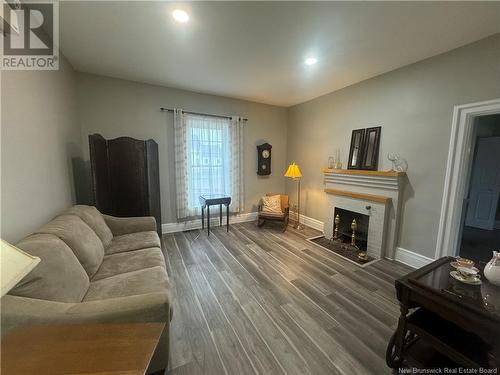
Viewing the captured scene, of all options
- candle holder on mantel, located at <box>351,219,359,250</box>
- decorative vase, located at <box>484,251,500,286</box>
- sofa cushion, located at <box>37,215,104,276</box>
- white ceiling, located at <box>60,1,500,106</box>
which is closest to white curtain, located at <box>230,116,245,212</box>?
white ceiling, located at <box>60,1,500,106</box>

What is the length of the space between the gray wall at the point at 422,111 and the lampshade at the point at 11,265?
11.5 feet

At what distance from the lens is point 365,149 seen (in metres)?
3.19

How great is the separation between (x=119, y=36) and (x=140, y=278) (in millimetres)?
2383

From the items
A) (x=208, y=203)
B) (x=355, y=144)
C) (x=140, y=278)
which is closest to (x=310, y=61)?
(x=355, y=144)

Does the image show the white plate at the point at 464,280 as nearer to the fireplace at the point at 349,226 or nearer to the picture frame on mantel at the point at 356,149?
the fireplace at the point at 349,226

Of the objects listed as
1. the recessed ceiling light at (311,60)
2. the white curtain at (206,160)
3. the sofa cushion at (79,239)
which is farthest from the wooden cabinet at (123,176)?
the recessed ceiling light at (311,60)

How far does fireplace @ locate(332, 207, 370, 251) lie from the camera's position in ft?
10.7

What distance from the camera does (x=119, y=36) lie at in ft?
6.91

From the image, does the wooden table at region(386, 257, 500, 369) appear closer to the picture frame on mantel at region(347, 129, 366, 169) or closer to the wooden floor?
the wooden floor

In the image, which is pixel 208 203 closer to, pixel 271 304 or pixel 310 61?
pixel 271 304

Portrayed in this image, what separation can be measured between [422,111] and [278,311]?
2.90 meters

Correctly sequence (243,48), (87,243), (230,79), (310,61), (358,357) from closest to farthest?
1. (358,357)
2. (87,243)
3. (243,48)
4. (310,61)
5. (230,79)

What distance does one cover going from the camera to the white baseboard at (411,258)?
8.50 feet

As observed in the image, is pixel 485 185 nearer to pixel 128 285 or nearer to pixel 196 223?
pixel 196 223
